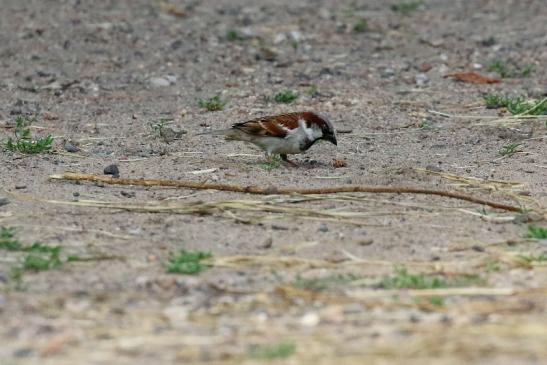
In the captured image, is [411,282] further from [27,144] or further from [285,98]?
[285,98]

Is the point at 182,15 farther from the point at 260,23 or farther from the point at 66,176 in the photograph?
the point at 66,176

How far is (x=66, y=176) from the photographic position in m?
8.09

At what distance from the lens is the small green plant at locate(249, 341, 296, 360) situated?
4.85 meters

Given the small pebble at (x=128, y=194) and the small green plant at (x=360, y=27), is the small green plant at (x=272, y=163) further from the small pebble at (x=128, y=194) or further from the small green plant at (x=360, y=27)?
the small green plant at (x=360, y=27)

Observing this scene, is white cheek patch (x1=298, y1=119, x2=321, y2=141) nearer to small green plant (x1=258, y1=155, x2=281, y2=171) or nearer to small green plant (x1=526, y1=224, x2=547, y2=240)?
small green plant (x1=258, y1=155, x2=281, y2=171)

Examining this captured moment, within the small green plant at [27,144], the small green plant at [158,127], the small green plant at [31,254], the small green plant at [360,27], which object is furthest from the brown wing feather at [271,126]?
the small green plant at [360,27]

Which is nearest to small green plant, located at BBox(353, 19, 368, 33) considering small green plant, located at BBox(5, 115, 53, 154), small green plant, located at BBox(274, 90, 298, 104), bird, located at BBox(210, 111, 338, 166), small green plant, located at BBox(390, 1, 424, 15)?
small green plant, located at BBox(390, 1, 424, 15)

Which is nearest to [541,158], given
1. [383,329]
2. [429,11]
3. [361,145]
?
[361,145]

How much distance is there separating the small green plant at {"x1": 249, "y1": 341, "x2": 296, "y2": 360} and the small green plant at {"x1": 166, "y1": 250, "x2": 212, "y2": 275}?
3.86 ft

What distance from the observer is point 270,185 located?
8094mm

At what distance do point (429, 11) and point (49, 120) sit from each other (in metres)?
6.30

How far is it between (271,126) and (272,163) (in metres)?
0.28

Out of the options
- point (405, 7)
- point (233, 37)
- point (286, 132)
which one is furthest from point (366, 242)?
point (405, 7)

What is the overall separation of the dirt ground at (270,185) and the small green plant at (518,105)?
0.18 metres
